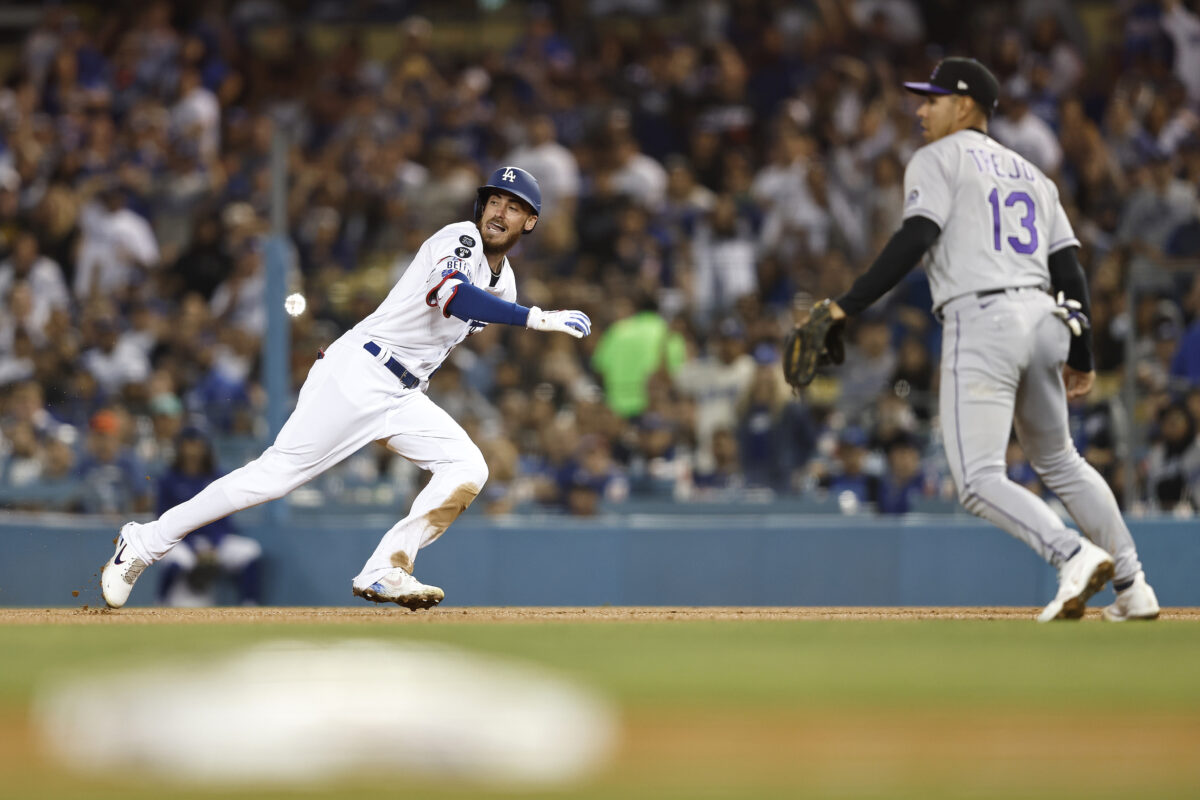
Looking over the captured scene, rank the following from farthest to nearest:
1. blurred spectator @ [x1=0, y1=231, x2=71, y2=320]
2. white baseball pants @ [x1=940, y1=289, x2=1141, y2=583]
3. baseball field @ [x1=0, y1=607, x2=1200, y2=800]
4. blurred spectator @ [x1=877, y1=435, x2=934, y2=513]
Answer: blurred spectator @ [x1=0, y1=231, x2=71, y2=320]
blurred spectator @ [x1=877, y1=435, x2=934, y2=513]
white baseball pants @ [x1=940, y1=289, x2=1141, y2=583]
baseball field @ [x1=0, y1=607, x2=1200, y2=800]

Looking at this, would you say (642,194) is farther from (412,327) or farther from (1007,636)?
(1007,636)

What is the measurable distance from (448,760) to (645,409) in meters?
7.75

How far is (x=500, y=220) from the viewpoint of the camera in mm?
7117

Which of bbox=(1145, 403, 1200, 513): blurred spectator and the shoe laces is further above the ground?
bbox=(1145, 403, 1200, 513): blurred spectator

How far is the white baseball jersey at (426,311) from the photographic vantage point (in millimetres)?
6949

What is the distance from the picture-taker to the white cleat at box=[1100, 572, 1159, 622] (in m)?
6.38

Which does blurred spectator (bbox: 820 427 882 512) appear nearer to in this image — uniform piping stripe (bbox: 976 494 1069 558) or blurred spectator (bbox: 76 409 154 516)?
uniform piping stripe (bbox: 976 494 1069 558)

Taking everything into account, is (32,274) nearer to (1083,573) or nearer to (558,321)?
(558,321)

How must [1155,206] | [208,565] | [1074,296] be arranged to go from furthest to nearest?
1. [1155,206]
2. [208,565]
3. [1074,296]

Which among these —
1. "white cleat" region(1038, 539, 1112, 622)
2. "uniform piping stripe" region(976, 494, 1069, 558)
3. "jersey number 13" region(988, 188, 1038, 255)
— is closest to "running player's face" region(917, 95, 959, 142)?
"jersey number 13" region(988, 188, 1038, 255)

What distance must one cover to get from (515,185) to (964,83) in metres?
1.93

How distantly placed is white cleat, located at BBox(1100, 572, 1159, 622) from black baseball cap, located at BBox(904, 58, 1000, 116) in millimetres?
1979

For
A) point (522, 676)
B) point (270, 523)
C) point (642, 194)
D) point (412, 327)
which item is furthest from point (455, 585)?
point (522, 676)

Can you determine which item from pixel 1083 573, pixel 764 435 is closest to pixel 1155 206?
pixel 764 435
